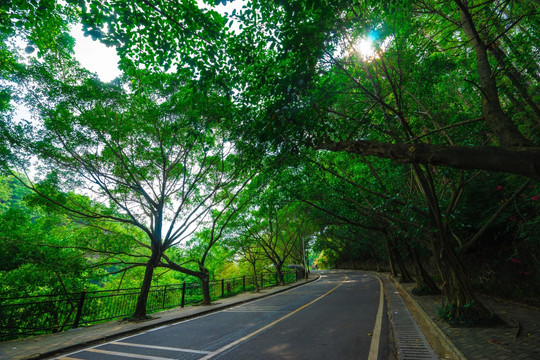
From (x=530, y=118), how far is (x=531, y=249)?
4.59 meters

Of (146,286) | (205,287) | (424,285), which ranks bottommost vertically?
(424,285)

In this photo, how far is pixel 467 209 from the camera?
10633mm

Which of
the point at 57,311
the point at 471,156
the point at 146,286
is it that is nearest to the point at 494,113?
the point at 471,156

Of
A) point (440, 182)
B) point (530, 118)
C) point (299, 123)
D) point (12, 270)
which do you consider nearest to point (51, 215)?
point (12, 270)

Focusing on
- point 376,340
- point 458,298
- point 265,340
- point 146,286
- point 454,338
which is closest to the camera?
point 454,338

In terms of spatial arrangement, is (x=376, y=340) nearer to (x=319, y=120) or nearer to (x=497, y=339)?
(x=497, y=339)

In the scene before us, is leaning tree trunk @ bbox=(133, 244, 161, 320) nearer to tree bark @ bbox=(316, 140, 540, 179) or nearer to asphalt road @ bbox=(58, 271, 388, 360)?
asphalt road @ bbox=(58, 271, 388, 360)

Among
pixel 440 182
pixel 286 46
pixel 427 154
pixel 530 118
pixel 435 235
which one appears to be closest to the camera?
pixel 427 154

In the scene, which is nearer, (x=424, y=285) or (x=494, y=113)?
(x=494, y=113)

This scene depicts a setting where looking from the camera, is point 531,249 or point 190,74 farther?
point 531,249

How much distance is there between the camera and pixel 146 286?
1098cm

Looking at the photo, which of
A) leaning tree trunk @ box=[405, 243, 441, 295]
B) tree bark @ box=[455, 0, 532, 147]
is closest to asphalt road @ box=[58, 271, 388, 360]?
tree bark @ box=[455, 0, 532, 147]

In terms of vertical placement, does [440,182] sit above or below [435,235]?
above

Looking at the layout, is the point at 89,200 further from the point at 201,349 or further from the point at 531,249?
the point at 531,249
